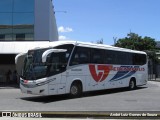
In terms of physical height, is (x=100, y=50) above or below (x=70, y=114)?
above

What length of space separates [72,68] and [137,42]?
2564 inches

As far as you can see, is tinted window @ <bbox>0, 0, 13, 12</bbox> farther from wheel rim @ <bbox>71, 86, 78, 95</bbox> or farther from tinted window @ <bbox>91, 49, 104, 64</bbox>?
wheel rim @ <bbox>71, 86, 78, 95</bbox>

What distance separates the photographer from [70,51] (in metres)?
19.3

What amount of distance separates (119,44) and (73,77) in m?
66.4

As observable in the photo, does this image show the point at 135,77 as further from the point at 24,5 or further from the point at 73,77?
the point at 24,5

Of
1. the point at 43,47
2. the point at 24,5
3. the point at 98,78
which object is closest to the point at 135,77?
the point at 98,78

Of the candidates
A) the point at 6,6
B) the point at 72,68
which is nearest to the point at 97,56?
the point at 72,68

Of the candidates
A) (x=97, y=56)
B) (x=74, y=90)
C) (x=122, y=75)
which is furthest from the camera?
(x=122, y=75)

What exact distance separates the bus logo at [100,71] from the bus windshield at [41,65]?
2751 mm

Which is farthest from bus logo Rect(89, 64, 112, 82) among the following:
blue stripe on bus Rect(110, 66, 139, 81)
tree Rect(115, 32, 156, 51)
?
tree Rect(115, 32, 156, 51)

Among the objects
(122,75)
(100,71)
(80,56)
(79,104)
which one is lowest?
(79,104)

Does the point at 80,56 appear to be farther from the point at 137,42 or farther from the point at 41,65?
the point at 137,42

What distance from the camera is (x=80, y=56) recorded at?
20062 mm

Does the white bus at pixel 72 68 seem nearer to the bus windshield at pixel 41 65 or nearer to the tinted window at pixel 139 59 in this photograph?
the bus windshield at pixel 41 65
